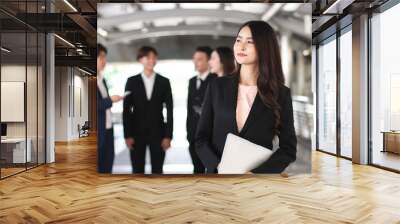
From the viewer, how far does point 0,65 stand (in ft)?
21.6

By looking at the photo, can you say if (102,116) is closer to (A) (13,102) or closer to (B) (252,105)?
(A) (13,102)

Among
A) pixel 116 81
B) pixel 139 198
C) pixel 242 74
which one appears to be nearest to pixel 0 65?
pixel 116 81

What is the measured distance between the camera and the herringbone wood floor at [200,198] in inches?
166

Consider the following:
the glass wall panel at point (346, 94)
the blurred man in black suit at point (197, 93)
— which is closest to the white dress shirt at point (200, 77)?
the blurred man in black suit at point (197, 93)

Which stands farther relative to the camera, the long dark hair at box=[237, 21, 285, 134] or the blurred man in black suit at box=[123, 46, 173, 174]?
the blurred man in black suit at box=[123, 46, 173, 174]

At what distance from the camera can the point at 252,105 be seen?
234 inches

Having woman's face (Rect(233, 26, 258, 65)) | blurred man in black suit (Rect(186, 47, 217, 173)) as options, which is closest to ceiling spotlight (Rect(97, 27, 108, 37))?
blurred man in black suit (Rect(186, 47, 217, 173))

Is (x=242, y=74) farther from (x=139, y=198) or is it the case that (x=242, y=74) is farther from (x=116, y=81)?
(x=139, y=198)

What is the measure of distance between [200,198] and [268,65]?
2237 millimetres

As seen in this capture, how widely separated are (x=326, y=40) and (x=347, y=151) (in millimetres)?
3218

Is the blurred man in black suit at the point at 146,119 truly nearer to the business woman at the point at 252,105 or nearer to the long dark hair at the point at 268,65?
the business woman at the point at 252,105

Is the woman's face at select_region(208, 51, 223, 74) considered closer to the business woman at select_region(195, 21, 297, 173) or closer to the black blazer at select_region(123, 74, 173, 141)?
the business woman at select_region(195, 21, 297, 173)

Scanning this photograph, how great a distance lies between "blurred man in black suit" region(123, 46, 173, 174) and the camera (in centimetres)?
622

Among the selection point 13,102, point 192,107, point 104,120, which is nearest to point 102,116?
point 104,120
